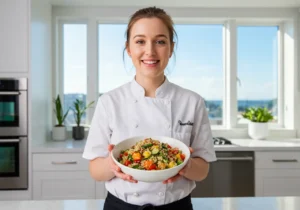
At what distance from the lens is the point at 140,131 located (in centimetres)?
105

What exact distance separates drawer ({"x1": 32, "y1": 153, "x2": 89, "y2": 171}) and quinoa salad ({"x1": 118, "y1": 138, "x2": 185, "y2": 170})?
6.10 ft

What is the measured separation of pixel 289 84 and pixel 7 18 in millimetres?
2890

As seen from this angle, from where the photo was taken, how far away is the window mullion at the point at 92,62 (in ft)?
11.0

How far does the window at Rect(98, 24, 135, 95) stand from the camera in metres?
3.46

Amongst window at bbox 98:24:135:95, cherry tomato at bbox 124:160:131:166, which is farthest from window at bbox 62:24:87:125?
cherry tomato at bbox 124:160:131:166

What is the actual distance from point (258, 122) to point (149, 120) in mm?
2403

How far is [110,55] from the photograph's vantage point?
346cm

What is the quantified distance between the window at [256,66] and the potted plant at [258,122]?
0.94 feet

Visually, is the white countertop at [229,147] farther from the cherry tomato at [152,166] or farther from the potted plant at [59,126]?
the cherry tomato at [152,166]

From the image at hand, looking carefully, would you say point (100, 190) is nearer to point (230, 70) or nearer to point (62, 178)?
point (62, 178)

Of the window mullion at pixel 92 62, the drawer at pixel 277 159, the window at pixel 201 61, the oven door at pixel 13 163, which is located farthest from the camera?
the window at pixel 201 61

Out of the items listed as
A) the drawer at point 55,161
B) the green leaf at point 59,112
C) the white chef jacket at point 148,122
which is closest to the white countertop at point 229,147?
the drawer at point 55,161

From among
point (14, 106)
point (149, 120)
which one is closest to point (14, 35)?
point (14, 106)

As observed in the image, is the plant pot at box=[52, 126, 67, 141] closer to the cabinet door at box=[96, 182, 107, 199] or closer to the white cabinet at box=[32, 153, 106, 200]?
the white cabinet at box=[32, 153, 106, 200]
